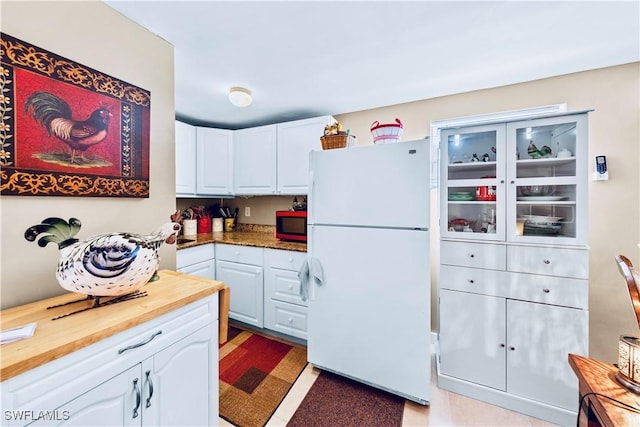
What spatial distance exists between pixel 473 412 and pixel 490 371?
278 millimetres

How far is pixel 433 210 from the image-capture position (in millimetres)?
2297

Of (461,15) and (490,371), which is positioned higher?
(461,15)

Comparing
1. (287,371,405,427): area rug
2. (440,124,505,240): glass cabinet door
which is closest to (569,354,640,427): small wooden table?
(440,124,505,240): glass cabinet door

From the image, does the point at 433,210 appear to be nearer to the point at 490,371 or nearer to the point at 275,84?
the point at 490,371

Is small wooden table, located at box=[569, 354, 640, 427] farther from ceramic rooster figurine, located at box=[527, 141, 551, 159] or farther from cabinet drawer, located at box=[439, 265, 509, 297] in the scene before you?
ceramic rooster figurine, located at box=[527, 141, 551, 159]

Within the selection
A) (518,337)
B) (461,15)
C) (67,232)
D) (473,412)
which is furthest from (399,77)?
(473,412)

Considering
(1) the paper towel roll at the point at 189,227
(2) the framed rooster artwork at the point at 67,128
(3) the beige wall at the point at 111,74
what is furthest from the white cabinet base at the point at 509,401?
(1) the paper towel roll at the point at 189,227

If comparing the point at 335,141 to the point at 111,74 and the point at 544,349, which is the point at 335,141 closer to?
the point at 111,74

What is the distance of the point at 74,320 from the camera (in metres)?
0.86

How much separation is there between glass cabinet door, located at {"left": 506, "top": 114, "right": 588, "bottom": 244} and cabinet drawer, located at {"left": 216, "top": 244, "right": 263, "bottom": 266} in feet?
6.71

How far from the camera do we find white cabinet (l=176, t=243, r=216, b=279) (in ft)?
7.31

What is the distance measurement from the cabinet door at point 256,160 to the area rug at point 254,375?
154cm

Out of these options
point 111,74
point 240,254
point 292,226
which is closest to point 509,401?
point 292,226

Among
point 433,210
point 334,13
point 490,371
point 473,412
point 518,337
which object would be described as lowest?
point 473,412
